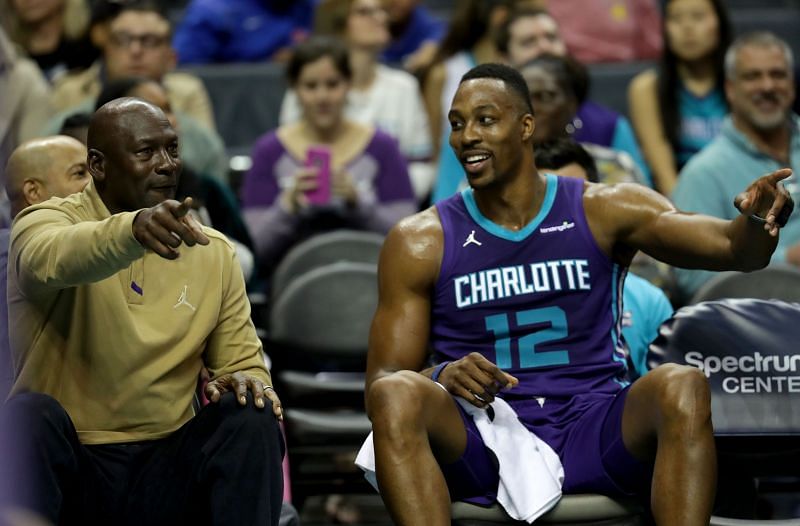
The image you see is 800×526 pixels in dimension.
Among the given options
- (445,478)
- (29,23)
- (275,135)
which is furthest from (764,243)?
(29,23)

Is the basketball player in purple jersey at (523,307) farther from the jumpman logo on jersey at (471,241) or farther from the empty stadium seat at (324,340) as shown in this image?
the empty stadium seat at (324,340)

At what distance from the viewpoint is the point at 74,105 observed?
6.14 metres

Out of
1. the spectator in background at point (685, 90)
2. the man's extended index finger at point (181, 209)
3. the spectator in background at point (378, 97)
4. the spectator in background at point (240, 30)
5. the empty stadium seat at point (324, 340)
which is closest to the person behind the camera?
the man's extended index finger at point (181, 209)

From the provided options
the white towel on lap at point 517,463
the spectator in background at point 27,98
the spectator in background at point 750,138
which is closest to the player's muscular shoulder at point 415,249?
the white towel on lap at point 517,463

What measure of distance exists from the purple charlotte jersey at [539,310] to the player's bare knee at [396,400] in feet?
1.16

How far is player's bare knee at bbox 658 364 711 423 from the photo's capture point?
11.0 feet

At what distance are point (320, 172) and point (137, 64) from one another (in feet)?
3.23

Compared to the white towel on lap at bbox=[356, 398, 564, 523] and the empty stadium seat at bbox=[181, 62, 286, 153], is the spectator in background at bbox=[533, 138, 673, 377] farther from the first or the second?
the empty stadium seat at bbox=[181, 62, 286, 153]

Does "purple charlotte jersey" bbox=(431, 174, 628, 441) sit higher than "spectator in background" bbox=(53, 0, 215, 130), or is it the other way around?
"spectator in background" bbox=(53, 0, 215, 130)

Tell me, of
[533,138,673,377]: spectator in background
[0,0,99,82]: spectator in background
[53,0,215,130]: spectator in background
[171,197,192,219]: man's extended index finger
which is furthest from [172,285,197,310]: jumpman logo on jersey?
[0,0,99,82]: spectator in background

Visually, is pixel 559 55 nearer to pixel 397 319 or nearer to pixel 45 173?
pixel 397 319

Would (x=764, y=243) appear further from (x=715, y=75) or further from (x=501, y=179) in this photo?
(x=715, y=75)

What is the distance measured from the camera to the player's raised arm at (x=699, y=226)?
3.44 metres

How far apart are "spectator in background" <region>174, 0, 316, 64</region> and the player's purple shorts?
402 cm
